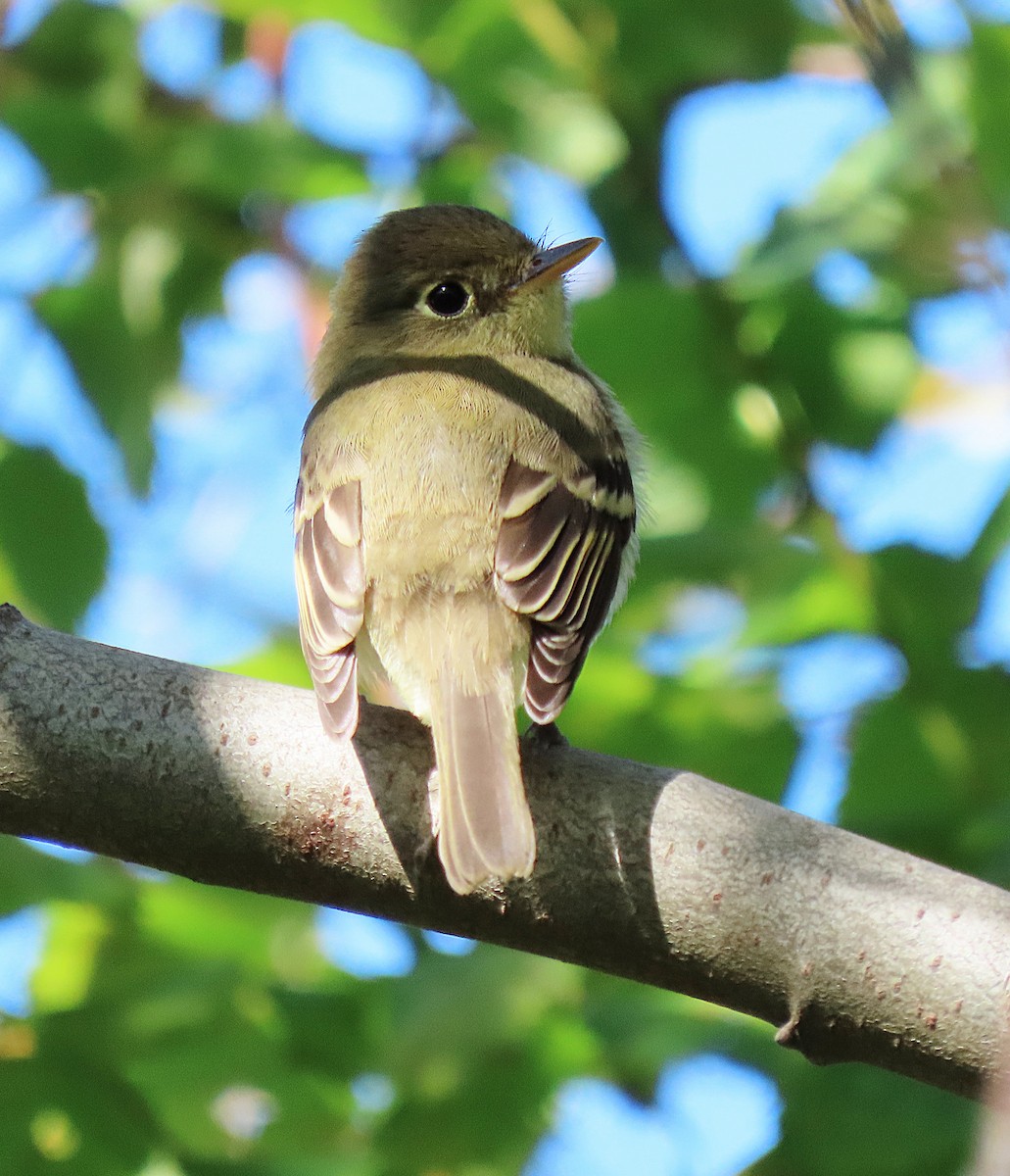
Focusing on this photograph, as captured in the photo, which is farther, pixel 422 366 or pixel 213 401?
pixel 213 401

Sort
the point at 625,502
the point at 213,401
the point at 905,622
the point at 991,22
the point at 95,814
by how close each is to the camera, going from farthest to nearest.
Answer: the point at 213,401 → the point at 625,502 → the point at 905,622 → the point at 991,22 → the point at 95,814

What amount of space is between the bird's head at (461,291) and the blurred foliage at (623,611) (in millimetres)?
142

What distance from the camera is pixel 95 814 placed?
2.63m

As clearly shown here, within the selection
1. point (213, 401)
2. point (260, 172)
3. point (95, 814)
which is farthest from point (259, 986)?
point (213, 401)

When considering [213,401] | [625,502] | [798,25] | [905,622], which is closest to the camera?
[905,622]

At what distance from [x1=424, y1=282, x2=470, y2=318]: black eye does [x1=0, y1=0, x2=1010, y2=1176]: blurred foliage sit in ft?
0.94

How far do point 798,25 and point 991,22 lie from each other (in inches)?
41.9

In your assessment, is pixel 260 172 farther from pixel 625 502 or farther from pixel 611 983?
pixel 611 983

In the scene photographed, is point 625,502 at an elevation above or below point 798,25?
below

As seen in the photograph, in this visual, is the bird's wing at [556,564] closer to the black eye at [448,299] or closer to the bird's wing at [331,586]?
the bird's wing at [331,586]

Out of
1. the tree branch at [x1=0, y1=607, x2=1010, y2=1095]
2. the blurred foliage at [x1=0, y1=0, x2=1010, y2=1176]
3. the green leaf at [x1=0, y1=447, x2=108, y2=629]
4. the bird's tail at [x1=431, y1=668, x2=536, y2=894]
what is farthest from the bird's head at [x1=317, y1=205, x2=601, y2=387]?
the tree branch at [x1=0, y1=607, x2=1010, y2=1095]

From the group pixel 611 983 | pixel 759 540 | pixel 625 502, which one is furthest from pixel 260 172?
pixel 611 983

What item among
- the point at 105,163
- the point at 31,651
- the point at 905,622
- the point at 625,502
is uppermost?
the point at 105,163

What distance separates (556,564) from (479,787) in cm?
84
